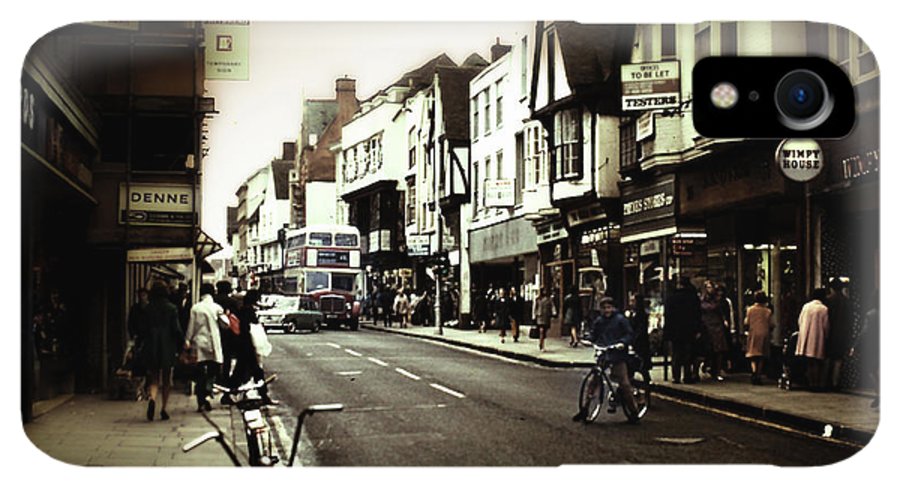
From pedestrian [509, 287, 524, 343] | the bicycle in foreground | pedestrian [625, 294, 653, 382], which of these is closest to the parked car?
the bicycle in foreground

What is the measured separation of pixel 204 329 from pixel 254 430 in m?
0.64

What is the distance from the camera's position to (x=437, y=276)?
9.16 meters

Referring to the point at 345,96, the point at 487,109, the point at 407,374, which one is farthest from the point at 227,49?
the point at 407,374

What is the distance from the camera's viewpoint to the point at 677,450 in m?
7.87

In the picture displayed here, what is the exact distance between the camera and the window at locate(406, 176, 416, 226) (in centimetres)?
949

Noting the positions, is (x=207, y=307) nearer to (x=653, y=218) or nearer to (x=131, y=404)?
(x=131, y=404)

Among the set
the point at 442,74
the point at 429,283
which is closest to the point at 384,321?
the point at 429,283

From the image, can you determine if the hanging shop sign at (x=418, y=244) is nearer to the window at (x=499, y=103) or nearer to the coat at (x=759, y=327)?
the window at (x=499, y=103)

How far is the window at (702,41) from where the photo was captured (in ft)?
25.6

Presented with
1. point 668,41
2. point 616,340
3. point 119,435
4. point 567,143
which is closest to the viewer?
point 119,435

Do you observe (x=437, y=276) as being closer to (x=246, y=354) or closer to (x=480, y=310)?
(x=480, y=310)

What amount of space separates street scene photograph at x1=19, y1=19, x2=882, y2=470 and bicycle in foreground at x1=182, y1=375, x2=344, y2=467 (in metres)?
0.01

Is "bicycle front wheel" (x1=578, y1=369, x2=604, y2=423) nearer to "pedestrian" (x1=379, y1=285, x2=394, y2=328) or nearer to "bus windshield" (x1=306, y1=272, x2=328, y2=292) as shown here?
"pedestrian" (x1=379, y1=285, x2=394, y2=328)

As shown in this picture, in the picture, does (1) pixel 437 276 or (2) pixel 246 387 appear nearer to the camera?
(2) pixel 246 387
